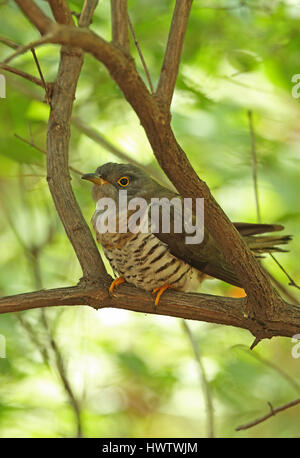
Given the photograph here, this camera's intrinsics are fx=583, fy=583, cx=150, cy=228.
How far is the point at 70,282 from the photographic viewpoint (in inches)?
150

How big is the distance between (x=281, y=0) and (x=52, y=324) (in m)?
2.57

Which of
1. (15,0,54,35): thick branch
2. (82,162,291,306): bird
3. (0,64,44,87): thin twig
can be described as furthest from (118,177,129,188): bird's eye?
(15,0,54,35): thick branch

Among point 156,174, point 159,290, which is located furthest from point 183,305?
point 156,174

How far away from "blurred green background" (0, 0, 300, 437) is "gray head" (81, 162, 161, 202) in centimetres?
41

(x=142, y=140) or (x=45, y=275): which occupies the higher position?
(x=142, y=140)

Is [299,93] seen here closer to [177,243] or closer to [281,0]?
[281,0]

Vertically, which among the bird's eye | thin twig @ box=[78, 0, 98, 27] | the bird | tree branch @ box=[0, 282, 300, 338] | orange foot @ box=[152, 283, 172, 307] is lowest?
tree branch @ box=[0, 282, 300, 338]

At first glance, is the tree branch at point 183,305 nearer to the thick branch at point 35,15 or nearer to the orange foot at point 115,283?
the orange foot at point 115,283

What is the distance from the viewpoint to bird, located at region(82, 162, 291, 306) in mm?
3062

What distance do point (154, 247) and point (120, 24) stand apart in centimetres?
135

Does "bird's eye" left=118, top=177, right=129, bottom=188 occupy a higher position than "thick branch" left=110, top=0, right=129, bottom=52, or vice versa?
"bird's eye" left=118, top=177, right=129, bottom=188

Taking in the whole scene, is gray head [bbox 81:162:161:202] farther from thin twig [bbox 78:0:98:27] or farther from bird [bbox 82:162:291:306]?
thin twig [bbox 78:0:98:27]

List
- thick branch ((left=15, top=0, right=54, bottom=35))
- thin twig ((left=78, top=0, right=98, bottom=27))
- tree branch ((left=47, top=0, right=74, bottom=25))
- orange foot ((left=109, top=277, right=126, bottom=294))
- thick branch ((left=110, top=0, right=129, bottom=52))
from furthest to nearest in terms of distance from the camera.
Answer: orange foot ((left=109, top=277, right=126, bottom=294)), thin twig ((left=78, top=0, right=98, bottom=27)), tree branch ((left=47, top=0, right=74, bottom=25)), thick branch ((left=110, top=0, right=129, bottom=52)), thick branch ((left=15, top=0, right=54, bottom=35))

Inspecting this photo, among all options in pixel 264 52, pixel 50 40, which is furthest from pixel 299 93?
pixel 50 40
